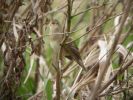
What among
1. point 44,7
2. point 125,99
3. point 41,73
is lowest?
point 125,99

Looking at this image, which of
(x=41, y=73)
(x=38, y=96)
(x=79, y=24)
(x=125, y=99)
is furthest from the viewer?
(x=79, y=24)

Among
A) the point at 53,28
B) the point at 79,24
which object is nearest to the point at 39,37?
the point at 53,28

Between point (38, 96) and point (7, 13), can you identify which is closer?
point (7, 13)

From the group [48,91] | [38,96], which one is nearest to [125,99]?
[48,91]

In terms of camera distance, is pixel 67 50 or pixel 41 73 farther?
pixel 41 73

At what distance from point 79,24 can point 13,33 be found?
67 centimetres

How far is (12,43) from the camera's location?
1396mm

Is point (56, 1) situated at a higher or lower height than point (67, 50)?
higher

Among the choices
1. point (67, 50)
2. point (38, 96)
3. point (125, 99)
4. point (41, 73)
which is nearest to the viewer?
point (67, 50)

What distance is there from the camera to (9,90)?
1.45 metres

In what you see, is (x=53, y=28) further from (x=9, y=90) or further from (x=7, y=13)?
(x=9, y=90)

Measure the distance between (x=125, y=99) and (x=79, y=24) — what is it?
2.84 feet

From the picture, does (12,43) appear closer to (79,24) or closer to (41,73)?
(41,73)

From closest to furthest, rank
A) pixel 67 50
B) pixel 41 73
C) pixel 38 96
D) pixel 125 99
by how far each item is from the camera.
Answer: pixel 67 50
pixel 125 99
pixel 38 96
pixel 41 73
